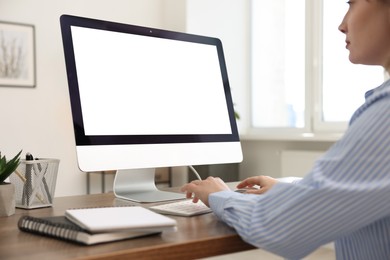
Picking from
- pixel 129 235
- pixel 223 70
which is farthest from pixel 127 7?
pixel 129 235

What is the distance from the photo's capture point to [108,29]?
4.34 feet

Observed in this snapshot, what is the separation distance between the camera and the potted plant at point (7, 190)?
1.07 m

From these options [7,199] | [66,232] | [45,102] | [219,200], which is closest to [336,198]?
[219,200]

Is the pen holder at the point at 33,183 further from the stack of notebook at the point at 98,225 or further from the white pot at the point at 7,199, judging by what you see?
the stack of notebook at the point at 98,225

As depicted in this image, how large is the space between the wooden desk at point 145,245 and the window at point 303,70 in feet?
9.43

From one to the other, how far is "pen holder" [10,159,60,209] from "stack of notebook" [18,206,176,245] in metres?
0.29

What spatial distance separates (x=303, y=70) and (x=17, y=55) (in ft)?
7.52

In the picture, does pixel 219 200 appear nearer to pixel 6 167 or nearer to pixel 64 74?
pixel 6 167

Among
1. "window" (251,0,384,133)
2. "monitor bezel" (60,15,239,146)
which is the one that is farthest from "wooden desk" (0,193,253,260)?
"window" (251,0,384,133)

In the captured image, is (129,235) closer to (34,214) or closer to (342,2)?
(34,214)

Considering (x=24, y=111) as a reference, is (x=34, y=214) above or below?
below

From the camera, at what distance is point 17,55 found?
3613 millimetres

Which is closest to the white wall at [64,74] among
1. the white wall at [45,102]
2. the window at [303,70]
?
the white wall at [45,102]

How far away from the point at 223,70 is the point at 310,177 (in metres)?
0.88
